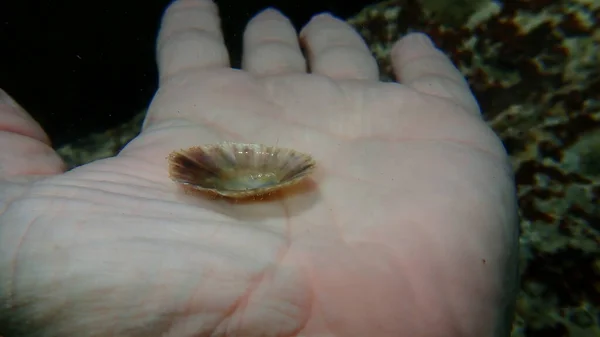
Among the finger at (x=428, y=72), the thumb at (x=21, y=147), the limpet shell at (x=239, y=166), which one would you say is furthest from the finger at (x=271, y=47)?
the thumb at (x=21, y=147)

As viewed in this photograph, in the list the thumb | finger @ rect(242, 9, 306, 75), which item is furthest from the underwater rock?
the thumb

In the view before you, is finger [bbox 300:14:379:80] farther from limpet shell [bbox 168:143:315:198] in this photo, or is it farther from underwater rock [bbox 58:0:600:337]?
limpet shell [bbox 168:143:315:198]

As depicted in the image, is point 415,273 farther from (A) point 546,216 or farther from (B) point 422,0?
(B) point 422,0

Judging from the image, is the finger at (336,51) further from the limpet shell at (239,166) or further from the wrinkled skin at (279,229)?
the limpet shell at (239,166)

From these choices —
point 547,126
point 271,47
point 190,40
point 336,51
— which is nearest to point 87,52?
point 190,40

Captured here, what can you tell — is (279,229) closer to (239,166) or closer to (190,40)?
(239,166)

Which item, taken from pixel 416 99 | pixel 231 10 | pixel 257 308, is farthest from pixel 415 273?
pixel 231 10
